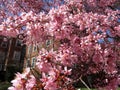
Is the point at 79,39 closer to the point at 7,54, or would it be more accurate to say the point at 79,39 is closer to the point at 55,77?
the point at 55,77

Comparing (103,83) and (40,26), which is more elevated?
(40,26)

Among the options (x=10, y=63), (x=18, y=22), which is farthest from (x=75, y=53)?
(x=10, y=63)

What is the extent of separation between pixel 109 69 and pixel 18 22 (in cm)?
164

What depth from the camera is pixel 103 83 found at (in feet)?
14.1

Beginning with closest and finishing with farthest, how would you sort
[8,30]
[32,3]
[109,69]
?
[109,69] → [8,30] → [32,3]

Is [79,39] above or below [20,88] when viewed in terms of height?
above

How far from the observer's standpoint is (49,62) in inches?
145

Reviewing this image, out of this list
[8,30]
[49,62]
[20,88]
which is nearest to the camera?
[20,88]

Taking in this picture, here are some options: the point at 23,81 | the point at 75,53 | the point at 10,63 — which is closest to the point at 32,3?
the point at 75,53

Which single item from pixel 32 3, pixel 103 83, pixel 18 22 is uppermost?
pixel 32 3

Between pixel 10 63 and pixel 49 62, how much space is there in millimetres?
38665

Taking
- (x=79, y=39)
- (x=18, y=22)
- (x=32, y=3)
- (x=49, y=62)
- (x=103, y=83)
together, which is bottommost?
(x=103, y=83)

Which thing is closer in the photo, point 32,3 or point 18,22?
point 18,22

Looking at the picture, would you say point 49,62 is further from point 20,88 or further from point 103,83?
point 103,83
